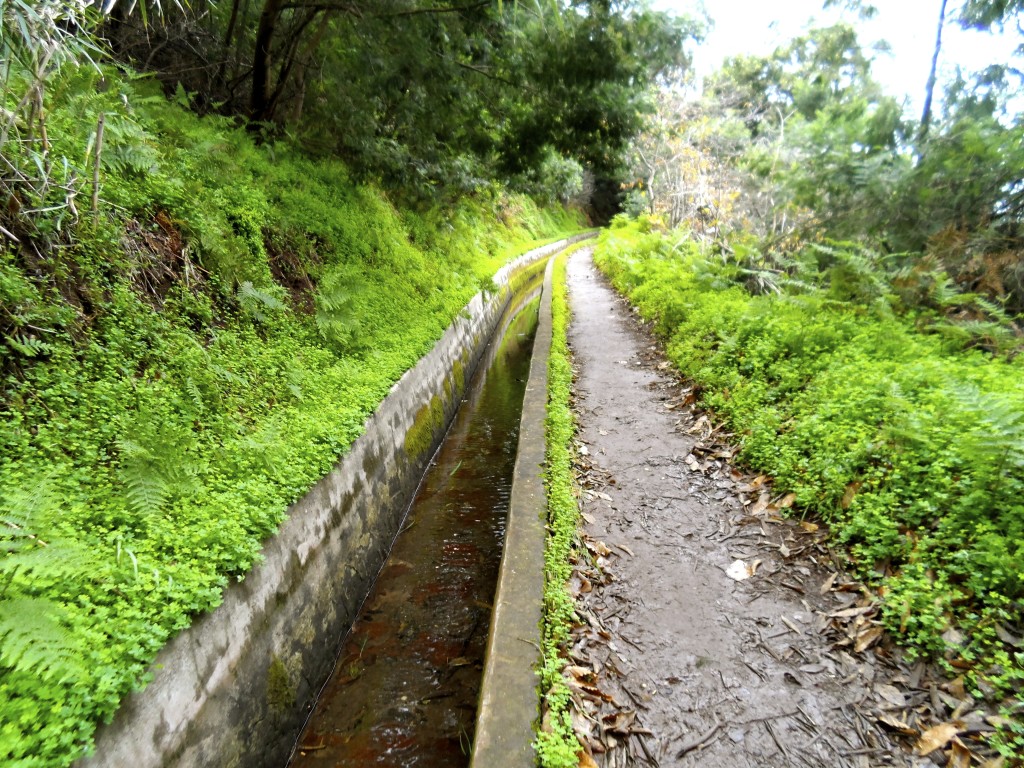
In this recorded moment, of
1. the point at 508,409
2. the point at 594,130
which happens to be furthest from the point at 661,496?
the point at 594,130

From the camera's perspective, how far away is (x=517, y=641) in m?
3.12

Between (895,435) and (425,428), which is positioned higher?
(895,435)

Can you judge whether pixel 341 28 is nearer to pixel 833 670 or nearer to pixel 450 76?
pixel 450 76

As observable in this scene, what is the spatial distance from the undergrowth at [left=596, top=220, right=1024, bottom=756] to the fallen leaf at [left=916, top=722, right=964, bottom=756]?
0.67 feet

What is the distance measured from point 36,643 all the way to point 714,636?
3.39 m

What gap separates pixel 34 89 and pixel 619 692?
17.1 ft

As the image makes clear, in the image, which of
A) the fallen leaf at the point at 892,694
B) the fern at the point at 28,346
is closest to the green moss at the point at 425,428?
the fern at the point at 28,346

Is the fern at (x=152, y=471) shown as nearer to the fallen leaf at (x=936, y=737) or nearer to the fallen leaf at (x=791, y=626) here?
the fallen leaf at (x=791, y=626)

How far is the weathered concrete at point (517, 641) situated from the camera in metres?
2.54

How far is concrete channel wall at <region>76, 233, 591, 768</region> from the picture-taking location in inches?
94.2

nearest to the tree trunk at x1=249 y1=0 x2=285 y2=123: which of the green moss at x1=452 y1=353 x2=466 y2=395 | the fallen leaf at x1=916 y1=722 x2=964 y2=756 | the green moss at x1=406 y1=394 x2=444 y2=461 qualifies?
the green moss at x1=452 y1=353 x2=466 y2=395

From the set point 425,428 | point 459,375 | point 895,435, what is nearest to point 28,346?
point 425,428

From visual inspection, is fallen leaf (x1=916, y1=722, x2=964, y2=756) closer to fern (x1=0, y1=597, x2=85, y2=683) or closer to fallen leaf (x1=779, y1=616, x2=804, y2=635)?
fallen leaf (x1=779, y1=616, x2=804, y2=635)

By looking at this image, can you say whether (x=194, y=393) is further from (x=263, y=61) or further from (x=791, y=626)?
(x=263, y=61)
